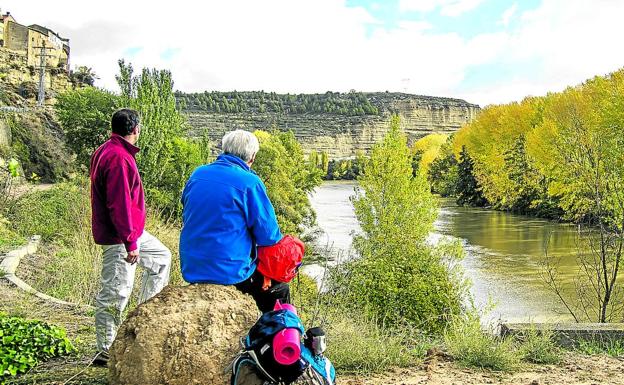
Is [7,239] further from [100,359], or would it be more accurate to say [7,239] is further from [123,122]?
[123,122]

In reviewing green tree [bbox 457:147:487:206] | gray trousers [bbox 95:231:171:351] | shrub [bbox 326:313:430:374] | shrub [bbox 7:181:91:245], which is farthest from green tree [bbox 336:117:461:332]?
green tree [bbox 457:147:487:206]

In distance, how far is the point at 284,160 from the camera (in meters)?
45.2

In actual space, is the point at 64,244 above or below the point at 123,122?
below

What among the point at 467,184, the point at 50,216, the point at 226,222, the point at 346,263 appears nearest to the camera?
the point at 226,222

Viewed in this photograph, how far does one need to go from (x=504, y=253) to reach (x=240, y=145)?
3064 cm

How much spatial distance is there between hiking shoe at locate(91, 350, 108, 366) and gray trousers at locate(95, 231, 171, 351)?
0.27 ft

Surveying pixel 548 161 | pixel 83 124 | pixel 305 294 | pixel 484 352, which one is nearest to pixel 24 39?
pixel 83 124

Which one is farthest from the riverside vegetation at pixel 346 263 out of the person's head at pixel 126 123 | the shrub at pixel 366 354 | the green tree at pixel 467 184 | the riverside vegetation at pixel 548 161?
the green tree at pixel 467 184

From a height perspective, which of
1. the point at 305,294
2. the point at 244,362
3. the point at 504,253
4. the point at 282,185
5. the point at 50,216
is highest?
the point at 244,362

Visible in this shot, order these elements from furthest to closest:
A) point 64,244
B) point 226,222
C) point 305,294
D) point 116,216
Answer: point 64,244 < point 305,294 < point 116,216 < point 226,222

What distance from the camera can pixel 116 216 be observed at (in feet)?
16.1

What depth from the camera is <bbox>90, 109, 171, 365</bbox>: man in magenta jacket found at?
493 centimetres

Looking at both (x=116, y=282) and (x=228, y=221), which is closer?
(x=228, y=221)

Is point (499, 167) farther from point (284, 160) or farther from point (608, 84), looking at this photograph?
point (284, 160)
